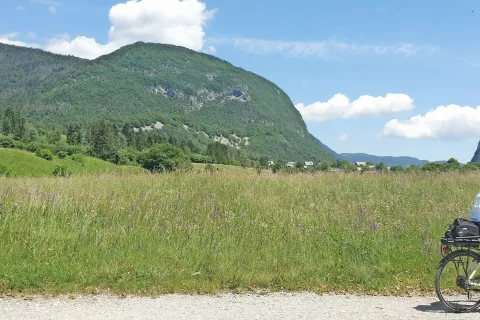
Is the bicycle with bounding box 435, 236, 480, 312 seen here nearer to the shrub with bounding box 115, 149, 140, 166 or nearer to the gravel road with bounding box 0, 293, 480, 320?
the gravel road with bounding box 0, 293, 480, 320

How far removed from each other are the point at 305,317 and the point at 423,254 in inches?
157

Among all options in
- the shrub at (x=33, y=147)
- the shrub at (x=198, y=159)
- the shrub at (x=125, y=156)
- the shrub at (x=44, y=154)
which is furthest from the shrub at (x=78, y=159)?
the shrub at (x=198, y=159)

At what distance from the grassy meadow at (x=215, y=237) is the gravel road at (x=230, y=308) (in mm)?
404

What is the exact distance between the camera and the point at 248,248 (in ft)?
28.1

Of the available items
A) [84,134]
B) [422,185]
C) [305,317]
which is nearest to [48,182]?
[305,317]

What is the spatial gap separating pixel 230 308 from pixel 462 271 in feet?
12.0

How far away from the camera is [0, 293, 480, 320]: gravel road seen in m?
5.61

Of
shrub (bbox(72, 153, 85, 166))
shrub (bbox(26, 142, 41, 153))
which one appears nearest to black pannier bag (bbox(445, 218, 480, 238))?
shrub (bbox(72, 153, 85, 166))

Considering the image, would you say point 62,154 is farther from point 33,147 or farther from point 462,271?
point 462,271

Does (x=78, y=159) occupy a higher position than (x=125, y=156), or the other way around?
(x=125, y=156)

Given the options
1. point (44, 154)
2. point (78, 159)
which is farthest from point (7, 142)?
point (78, 159)

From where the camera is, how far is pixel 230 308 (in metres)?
5.97

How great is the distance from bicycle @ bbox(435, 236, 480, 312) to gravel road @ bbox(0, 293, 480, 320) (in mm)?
183

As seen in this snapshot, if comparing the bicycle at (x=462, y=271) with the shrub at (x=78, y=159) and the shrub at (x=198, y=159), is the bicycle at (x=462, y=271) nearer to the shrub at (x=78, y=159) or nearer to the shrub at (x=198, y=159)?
the shrub at (x=198, y=159)
